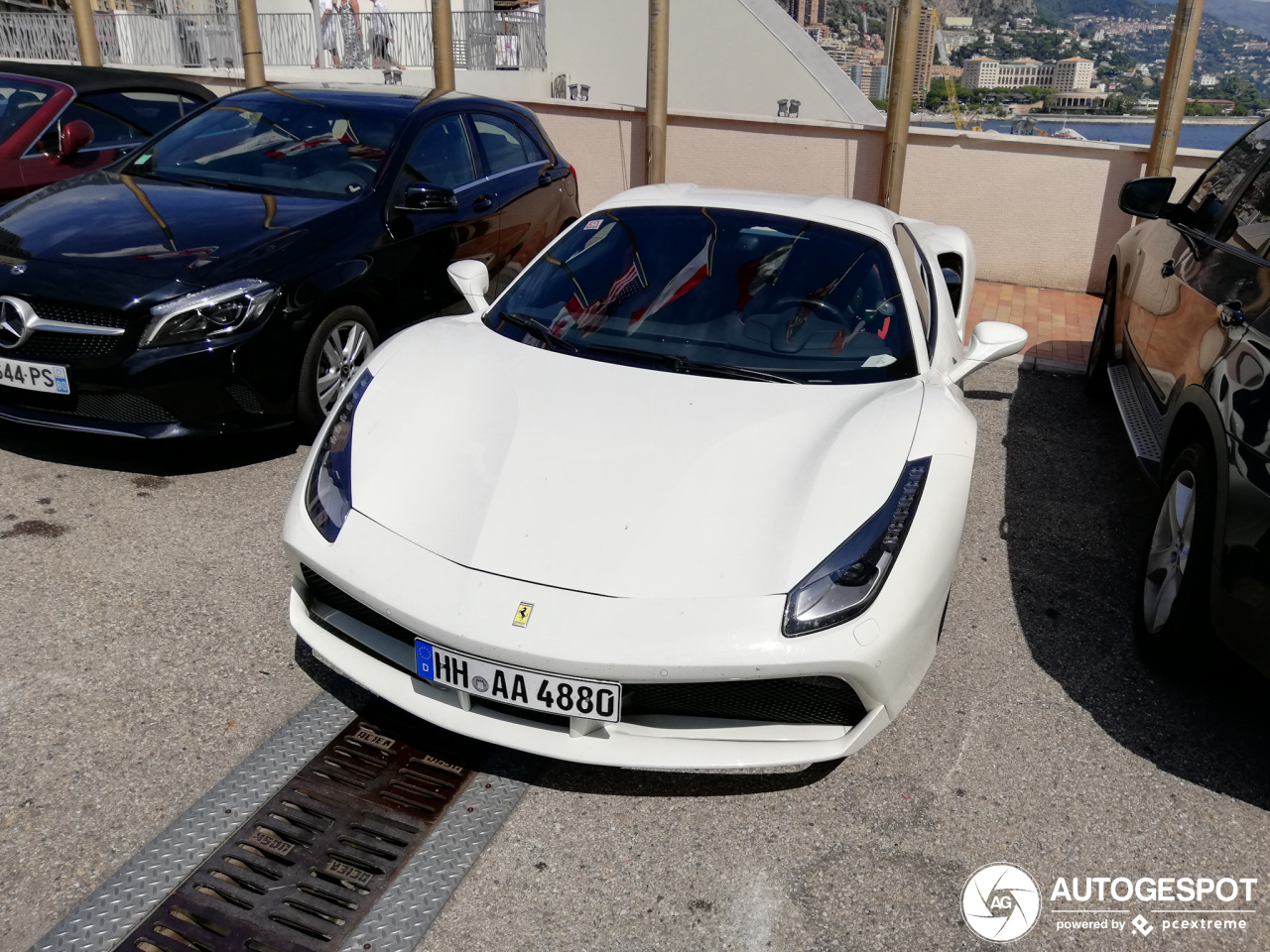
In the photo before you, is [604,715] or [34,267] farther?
[34,267]

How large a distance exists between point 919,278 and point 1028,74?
34.0 feet

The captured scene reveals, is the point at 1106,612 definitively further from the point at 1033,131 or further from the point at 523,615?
the point at 1033,131

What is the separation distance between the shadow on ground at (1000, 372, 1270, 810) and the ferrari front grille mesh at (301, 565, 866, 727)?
1.08 meters

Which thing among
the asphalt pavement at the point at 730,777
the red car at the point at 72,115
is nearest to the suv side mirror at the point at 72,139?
the red car at the point at 72,115

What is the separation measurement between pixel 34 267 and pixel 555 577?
3.08m

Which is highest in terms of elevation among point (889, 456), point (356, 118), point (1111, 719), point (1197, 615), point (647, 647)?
point (356, 118)

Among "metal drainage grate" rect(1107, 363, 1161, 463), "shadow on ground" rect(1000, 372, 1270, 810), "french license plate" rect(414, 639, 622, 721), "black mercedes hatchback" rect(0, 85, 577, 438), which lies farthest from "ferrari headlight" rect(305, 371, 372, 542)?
"metal drainage grate" rect(1107, 363, 1161, 463)

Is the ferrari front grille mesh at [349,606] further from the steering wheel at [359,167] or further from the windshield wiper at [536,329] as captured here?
the steering wheel at [359,167]

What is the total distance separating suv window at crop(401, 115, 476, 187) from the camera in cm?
539

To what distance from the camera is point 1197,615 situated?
3066 millimetres

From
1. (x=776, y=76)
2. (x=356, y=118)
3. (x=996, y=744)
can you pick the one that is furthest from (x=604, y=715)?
(x=776, y=76)

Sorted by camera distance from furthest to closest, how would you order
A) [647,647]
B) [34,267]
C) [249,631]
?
[34,267]
[249,631]
[647,647]

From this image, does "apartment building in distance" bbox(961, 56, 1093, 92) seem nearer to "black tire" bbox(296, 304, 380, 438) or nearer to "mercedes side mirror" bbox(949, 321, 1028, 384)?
"mercedes side mirror" bbox(949, 321, 1028, 384)

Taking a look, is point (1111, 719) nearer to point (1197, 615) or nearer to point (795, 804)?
point (1197, 615)
